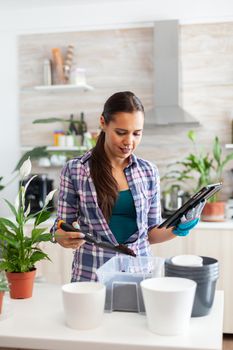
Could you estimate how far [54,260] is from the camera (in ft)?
11.6

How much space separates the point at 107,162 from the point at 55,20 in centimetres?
257

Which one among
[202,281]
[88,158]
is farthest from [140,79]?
[202,281]

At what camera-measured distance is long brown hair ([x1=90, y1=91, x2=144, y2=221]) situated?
5.91 ft

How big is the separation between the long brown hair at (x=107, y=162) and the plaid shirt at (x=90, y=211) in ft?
0.08

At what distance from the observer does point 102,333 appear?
4.25 ft

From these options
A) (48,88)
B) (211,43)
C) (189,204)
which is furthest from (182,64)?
(189,204)

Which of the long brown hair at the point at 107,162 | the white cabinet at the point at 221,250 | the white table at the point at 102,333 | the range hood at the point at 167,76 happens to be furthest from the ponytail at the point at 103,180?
the range hood at the point at 167,76

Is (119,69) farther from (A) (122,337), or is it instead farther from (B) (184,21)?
(A) (122,337)

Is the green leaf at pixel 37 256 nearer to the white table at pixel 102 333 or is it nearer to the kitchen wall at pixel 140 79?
the white table at pixel 102 333

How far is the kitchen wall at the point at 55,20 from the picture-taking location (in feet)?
12.7

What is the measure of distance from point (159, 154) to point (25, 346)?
2.83 metres

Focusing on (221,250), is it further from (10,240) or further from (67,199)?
(10,240)

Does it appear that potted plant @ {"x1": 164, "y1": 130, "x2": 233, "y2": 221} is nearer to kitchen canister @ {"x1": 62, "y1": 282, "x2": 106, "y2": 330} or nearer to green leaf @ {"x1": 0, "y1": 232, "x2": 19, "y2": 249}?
green leaf @ {"x1": 0, "y1": 232, "x2": 19, "y2": 249}

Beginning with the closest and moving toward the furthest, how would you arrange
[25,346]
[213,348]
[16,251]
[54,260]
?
[213,348], [25,346], [16,251], [54,260]
